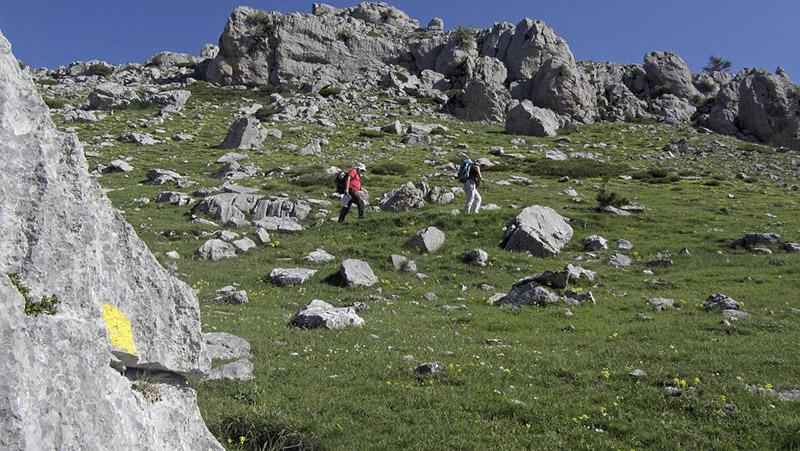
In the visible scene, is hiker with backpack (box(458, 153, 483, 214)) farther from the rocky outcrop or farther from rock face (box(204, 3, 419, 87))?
rock face (box(204, 3, 419, 87))

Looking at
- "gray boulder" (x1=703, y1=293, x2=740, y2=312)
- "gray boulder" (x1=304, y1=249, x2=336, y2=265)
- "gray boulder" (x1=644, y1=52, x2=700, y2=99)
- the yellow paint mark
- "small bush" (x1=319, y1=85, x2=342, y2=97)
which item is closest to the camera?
the yellow paint mark

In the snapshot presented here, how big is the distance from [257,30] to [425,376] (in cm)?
11135

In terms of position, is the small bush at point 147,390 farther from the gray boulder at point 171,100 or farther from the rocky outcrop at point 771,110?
the rocky outcrop at point 771,110

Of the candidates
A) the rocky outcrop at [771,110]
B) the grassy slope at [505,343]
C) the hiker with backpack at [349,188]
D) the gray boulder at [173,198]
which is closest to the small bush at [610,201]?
the grassy slope at [505,343]

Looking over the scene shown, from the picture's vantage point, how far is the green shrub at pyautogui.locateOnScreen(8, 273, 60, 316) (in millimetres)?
3955

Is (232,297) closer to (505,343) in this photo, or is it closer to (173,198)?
(505,343)

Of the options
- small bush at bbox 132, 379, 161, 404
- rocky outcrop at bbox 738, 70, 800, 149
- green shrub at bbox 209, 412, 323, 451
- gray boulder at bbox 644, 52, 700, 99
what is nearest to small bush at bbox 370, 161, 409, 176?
green shrub at bbox 209, 412, 323, 451

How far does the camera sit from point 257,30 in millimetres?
110062

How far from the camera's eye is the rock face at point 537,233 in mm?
24984

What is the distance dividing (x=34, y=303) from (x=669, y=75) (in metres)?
126

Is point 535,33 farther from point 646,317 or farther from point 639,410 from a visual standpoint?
point 639,410

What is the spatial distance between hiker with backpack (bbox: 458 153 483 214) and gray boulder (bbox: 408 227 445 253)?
4.16 m

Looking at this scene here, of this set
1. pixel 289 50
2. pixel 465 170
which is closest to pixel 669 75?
pixel 289 50

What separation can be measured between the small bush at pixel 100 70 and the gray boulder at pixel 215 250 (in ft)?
353
